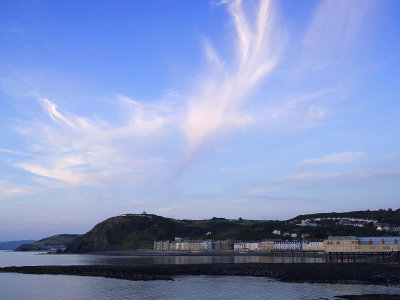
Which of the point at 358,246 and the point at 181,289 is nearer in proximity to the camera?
the point at 181,289

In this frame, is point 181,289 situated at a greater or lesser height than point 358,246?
lesser

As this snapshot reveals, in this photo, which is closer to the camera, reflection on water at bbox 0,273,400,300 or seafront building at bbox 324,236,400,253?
reflection on water at bbox 0,273,400,300

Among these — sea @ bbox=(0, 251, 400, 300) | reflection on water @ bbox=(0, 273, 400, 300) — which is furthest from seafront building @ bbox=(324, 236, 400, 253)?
reflection on water @ bbox=(0, 273, 400, 300)

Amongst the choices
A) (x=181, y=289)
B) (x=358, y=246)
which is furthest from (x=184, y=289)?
(x=358, y=246)

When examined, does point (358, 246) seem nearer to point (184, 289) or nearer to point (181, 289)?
point (184, 289)

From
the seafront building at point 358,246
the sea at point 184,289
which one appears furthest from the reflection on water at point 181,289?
the seafront building at point 358,246

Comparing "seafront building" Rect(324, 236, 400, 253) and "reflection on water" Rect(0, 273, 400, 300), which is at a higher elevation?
"seafront building" Rect(324, 236, 400, 253)

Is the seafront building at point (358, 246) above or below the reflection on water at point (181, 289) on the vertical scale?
above

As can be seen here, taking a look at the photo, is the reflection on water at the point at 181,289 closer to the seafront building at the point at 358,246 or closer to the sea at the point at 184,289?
the sea at the point at 184,289

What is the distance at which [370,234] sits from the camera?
18000cm

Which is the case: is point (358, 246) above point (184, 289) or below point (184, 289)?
above

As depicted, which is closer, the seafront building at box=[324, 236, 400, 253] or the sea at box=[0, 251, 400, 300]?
the sea at box=[0, 251, 400, 300]

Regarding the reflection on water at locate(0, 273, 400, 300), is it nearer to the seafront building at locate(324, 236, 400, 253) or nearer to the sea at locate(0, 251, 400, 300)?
the sea at locate(0, 251, 400, 300)

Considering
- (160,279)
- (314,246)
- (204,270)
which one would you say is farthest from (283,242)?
(160,279)
